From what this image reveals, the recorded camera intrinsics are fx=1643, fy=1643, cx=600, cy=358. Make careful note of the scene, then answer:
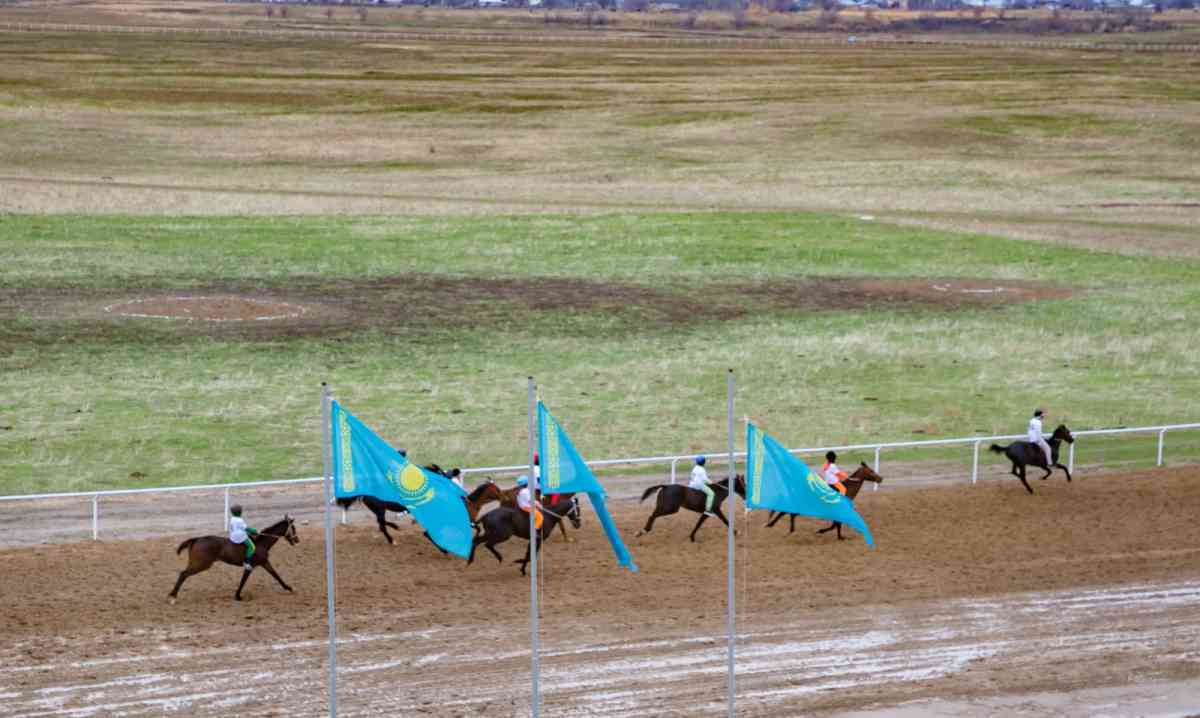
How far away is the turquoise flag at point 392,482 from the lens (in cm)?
1964

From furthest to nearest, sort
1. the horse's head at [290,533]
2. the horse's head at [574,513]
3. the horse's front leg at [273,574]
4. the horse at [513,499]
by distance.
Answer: the horse's head at [574,513], the horse at [513,499], the horse's head at [290,533], the horse's front leg at [273,574]

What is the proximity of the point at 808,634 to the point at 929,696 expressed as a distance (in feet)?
7.82

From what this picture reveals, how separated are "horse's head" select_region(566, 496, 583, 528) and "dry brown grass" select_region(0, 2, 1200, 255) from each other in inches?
1436

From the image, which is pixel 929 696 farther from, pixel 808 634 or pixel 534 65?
pixel 534 65

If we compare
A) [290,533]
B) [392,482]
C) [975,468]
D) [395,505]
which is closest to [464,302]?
[975,468]

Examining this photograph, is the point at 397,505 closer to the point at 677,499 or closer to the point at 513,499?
the point at 513,499

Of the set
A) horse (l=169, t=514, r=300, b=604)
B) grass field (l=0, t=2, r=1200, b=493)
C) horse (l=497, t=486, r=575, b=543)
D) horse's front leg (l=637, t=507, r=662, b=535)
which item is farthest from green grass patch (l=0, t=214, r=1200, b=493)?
horse (l=169, t=514, r=300, b=604)

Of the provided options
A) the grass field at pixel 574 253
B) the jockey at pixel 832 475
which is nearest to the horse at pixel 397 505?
the grass field at pixel 574 253

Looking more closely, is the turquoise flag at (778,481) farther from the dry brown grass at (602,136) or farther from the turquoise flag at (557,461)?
the dry brown grass at (602,136)

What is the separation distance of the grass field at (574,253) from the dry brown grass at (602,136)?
0.36 m

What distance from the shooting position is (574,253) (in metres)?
53.9

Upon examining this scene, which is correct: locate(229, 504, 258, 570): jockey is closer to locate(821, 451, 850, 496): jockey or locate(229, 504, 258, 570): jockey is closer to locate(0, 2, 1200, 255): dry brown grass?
locate(821, 451, 850, 496): jockey

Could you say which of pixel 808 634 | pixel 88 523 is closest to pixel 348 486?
pixel 808 634

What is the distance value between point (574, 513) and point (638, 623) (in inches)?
165
